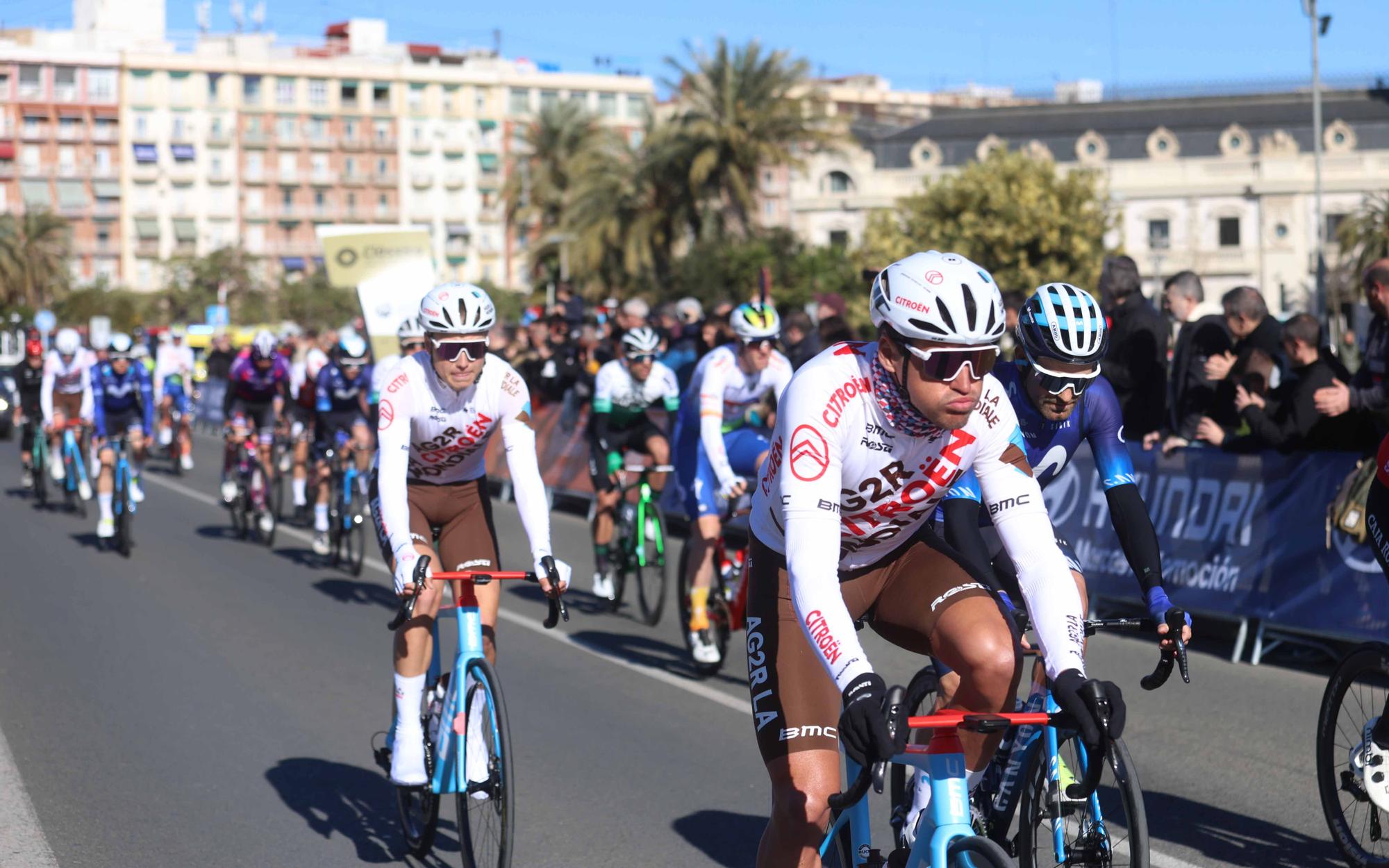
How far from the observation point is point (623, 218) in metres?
54.7

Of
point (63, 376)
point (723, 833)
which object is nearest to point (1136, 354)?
point (723, 833)

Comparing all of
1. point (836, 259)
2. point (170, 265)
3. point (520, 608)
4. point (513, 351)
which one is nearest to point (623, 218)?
point (836, 259)

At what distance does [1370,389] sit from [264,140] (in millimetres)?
121581

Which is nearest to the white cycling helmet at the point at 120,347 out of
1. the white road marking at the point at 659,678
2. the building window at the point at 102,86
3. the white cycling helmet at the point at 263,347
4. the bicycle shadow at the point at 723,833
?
the white cycling helmet at the point at 263,347

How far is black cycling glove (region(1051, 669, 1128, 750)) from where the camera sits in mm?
3738

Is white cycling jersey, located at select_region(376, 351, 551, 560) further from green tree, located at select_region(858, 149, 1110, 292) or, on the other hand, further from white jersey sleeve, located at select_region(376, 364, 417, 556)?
green tree, located at select_region(858, 149, 1110, 292)

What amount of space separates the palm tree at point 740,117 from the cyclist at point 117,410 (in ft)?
118

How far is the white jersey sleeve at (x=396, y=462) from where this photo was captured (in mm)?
Result: 6152

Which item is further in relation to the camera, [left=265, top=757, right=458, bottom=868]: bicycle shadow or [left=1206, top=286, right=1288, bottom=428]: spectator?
[left=1206, top=286, right=1288, bottom=428]: spectator

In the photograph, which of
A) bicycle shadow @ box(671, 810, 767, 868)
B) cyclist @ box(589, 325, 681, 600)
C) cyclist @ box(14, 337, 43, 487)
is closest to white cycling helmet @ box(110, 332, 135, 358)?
cyclist @ box(14, 337, 43, 487)

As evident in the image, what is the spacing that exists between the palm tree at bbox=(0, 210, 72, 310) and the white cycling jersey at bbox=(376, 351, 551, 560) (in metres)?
80.9

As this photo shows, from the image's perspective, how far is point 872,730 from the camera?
3.49 metres

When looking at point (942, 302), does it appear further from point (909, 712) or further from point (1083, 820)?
point (1083, 820)

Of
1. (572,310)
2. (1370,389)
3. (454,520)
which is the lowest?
(454,520)
